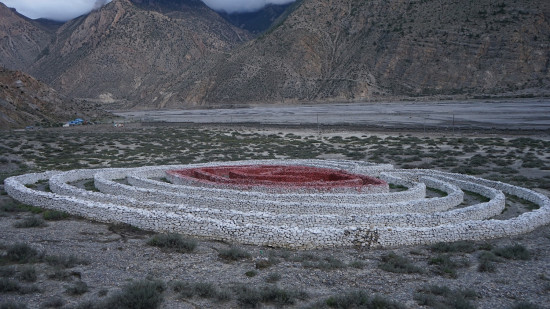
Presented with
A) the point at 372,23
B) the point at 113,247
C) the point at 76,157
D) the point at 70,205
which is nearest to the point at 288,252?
the point at 113,247

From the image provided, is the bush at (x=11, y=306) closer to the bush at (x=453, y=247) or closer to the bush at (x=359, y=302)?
the bush at (x=359, y=302)

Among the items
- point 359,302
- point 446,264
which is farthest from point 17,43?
point 359,302

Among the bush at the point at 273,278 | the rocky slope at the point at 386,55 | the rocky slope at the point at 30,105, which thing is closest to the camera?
the bush at the point at 273,278

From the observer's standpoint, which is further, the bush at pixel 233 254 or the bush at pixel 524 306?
the bush at pixel 233 254

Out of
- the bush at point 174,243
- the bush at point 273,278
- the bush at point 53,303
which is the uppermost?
the bush at point 53,303

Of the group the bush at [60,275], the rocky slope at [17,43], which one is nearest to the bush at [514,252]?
the bush at [60,275]

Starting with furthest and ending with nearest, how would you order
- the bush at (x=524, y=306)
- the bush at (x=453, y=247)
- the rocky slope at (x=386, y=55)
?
1. the rocky slope at (x=386, y=55)
2. the bush at (x=453, y=247)
3. the bush at (x=524, y=306)

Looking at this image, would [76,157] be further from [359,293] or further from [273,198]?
[359,293]

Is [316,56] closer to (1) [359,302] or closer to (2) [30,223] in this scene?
(2) [30,223]
